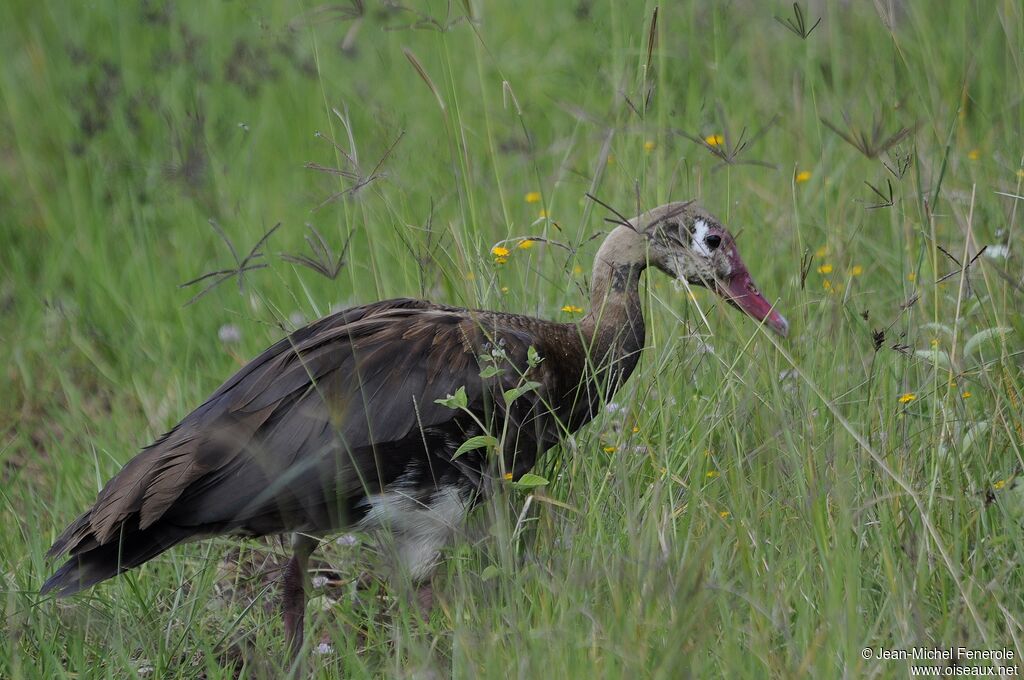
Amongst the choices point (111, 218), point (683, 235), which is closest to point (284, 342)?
point (683, 235)

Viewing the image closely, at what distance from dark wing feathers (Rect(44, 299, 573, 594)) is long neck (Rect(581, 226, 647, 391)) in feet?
0.97

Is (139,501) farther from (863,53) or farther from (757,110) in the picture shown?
(863,53)

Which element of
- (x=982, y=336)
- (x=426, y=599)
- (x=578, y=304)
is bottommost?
(x=426, y=599)

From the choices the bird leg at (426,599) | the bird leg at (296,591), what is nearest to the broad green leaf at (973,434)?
the bird leg at (426,599)

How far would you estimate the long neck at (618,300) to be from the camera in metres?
4.02

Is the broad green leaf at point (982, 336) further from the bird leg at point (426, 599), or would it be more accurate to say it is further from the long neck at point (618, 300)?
the bird leg at point (426, 599)

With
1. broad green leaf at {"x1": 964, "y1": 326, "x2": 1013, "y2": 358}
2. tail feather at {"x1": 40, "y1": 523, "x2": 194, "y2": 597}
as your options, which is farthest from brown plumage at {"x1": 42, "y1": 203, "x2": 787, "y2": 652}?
broad green leaf at {"x1": 964, "y1": 326, "x2": 1013, "y2": 358}

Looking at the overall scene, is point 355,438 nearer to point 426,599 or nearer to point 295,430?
point 295,430

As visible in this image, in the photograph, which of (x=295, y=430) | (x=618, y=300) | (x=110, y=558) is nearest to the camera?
(x=110, y=558)

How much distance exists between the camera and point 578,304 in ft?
15.2

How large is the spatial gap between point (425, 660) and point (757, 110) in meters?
4.06

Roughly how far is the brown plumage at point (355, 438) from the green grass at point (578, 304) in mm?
150

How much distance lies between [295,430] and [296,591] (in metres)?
0.48

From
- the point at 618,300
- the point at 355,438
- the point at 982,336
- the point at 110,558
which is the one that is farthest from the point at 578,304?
the point at 110,558
